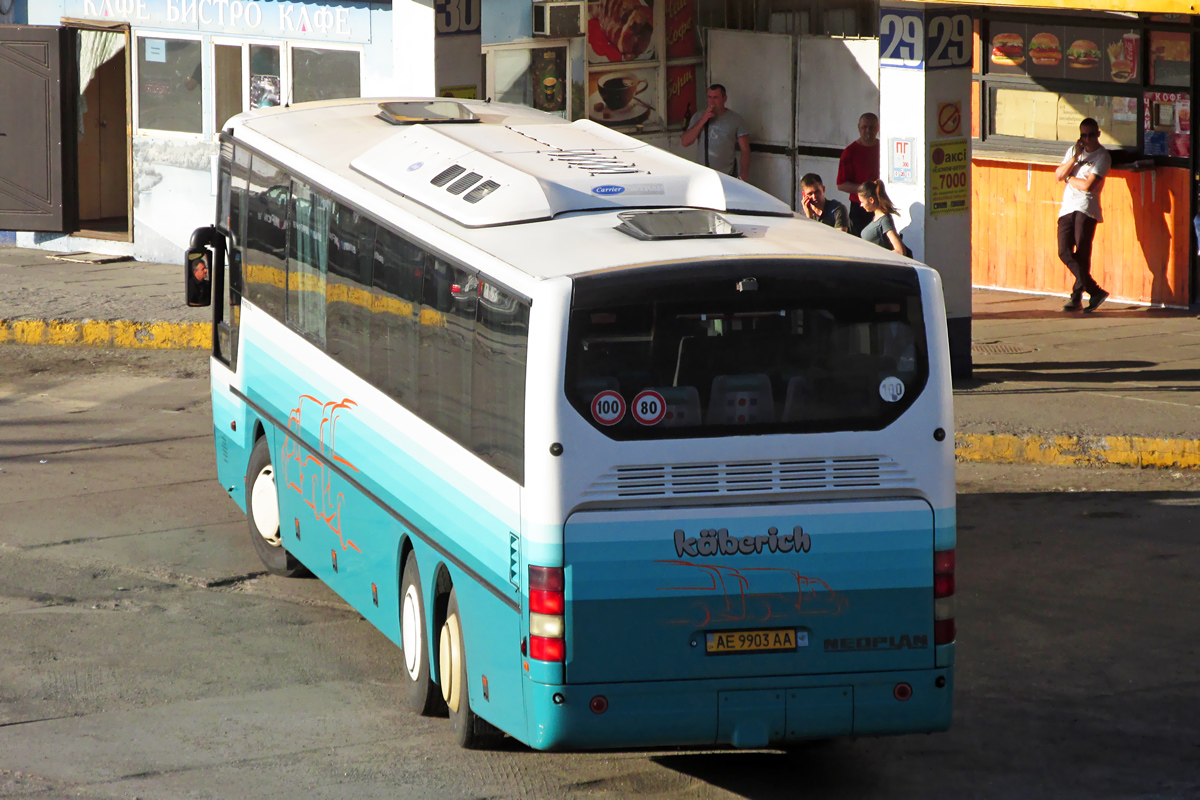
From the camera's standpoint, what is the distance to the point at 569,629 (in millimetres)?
6645

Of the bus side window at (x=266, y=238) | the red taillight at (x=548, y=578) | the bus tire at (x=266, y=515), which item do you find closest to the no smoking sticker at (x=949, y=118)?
the bus side window at (x=266, y=238)

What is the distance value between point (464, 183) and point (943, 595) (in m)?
2.99

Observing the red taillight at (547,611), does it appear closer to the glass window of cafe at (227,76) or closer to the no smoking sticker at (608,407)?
the no smoking sticker at (608,407)

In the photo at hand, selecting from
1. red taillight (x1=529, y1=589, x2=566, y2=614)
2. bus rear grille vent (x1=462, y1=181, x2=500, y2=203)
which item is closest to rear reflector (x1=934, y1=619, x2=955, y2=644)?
red taillight (x1=529, y1=589, x2=566, y2=614)

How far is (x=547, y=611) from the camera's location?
6.63 metres

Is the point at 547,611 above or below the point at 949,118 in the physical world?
below

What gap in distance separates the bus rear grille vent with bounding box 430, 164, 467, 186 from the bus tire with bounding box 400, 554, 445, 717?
182cm

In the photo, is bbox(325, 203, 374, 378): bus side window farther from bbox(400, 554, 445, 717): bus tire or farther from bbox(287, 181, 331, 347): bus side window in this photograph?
bbox(400, 554, 445, 717): bus tire

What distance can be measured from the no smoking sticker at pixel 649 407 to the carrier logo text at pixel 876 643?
3.75 feet

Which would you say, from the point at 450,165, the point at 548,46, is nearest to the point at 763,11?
the point at 548,46

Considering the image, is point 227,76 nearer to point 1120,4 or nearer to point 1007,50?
point 1007,50

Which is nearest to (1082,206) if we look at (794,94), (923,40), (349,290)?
(794,94)

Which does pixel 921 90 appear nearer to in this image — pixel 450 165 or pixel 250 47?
pixel 450 165

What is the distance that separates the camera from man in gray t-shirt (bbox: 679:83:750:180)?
20.0 metres
